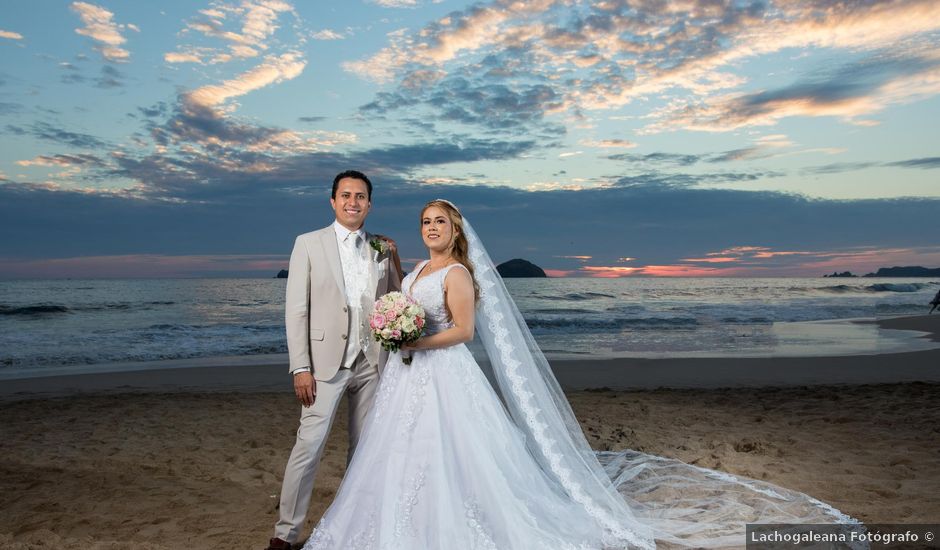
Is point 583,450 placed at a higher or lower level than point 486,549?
higher

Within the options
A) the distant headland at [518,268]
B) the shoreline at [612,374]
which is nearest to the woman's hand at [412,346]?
the shoreline at [612,374]

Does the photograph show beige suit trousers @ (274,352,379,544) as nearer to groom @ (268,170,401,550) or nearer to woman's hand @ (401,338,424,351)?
groom @ (268,170,401,550)

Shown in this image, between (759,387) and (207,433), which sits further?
(759,387)

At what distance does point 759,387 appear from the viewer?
1030cm

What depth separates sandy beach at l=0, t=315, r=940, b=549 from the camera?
4734 mm

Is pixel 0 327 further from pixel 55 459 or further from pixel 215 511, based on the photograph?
pixel 215 511

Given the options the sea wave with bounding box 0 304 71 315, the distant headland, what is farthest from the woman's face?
the distant headland

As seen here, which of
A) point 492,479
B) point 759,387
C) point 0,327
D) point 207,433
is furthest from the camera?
point 0,327

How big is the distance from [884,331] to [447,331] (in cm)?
2031

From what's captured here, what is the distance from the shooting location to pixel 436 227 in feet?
12.3

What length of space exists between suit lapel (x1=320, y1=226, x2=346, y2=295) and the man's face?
5.0 inches

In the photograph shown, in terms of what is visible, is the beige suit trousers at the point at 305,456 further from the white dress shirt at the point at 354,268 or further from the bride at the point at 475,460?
the bride at the point at 475,460

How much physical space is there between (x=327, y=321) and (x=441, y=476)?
1.13 meters

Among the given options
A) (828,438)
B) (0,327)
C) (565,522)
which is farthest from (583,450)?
(0,327)
